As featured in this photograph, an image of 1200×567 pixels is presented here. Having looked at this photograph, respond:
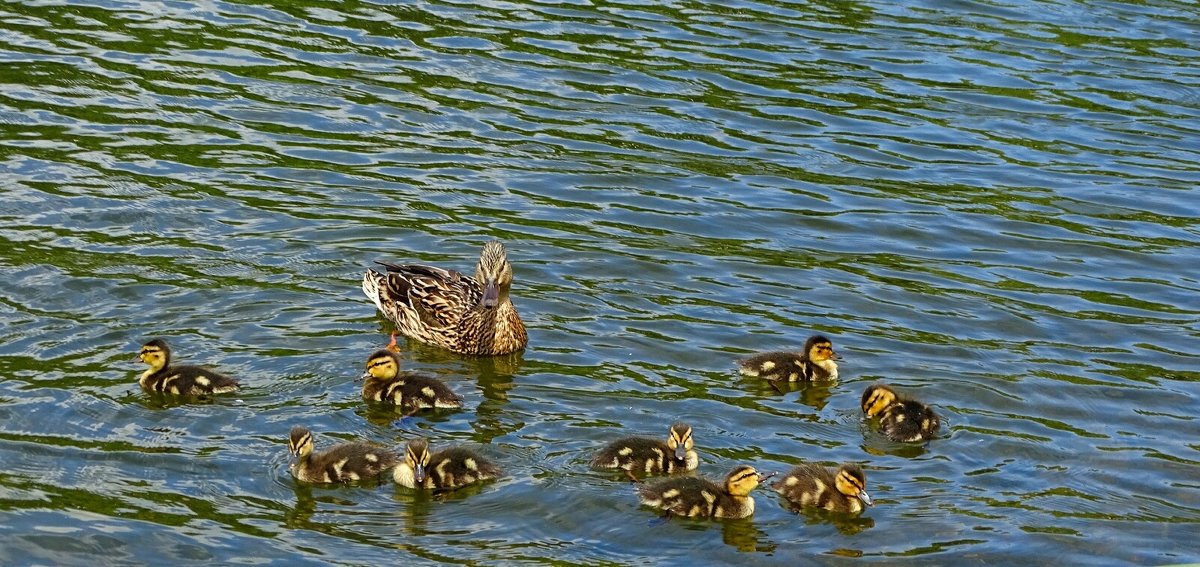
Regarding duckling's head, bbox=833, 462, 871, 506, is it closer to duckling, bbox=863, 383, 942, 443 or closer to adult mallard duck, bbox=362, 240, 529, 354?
duckling, bbox=863, 383, 942, 443

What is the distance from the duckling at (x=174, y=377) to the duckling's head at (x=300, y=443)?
113 centimetres

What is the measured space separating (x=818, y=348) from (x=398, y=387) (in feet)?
8.24

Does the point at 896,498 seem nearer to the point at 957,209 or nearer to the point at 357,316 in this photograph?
the point at 357,316

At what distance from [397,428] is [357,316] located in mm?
2169

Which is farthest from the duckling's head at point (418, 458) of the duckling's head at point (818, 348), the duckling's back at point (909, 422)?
the duckling's head at point (818, 348)

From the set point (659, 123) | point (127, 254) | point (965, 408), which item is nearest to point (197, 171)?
point (127, 254)

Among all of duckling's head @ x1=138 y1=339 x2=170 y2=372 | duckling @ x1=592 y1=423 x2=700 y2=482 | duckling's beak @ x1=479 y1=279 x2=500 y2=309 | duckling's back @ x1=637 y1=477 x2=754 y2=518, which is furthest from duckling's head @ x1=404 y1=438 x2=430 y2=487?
duckling's beak @ x1=479 y1=279 x2=500 y2=309

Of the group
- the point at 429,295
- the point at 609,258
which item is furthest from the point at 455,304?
the point at 609,258

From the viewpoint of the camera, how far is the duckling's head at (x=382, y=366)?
10.7 metres

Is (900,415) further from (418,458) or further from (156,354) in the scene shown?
(156,354)

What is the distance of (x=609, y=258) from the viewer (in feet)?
43.8

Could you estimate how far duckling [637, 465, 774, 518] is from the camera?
30.1ft

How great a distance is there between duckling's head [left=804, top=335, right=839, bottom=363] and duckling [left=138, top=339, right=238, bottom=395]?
3.37 m

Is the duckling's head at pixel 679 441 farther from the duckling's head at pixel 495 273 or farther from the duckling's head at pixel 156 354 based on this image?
the duckling's head at pixel 156 354
